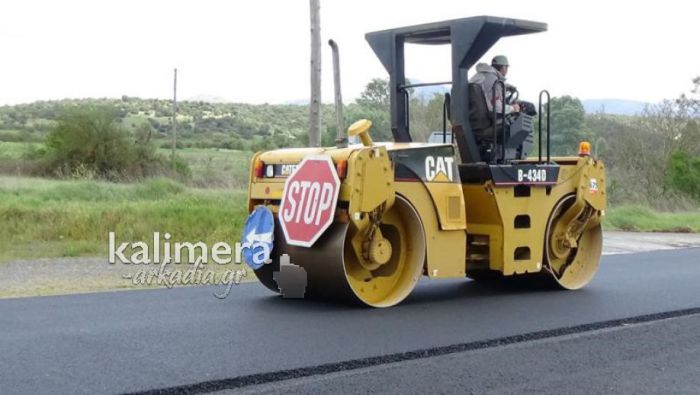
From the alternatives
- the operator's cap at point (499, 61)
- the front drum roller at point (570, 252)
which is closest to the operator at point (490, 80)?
the operator's cap at point (499, 61)

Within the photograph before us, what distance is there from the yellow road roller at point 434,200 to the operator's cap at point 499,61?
223 millimetres

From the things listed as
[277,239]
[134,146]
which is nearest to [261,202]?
[277,239]

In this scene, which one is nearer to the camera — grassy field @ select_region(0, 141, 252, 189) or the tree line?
grassy field @ select_region(0, 141, 252, 189)

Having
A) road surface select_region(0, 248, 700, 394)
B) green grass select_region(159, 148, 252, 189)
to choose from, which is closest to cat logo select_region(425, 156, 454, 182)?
road surface select_region(0, 248, 700, 394)

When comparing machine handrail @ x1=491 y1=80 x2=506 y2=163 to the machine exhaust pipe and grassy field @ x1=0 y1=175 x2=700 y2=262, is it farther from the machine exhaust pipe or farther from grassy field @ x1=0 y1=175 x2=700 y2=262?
grassy field @ x1=0 y1=175 x2=700 y2=262

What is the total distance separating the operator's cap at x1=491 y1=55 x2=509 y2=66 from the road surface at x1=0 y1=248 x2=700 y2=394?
2150 millimetres

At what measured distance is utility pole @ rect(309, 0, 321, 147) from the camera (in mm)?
14195

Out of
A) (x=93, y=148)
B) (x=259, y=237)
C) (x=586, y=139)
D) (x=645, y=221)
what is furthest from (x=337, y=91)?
(x=93, y=148)

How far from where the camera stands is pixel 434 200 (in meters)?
7.70

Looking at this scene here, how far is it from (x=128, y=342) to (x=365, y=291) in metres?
2.26

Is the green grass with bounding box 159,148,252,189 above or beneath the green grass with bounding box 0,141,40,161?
beneath

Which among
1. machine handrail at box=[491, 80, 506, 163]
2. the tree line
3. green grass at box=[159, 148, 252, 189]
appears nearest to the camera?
machine handrail at box=[491, 80, 506, 163]

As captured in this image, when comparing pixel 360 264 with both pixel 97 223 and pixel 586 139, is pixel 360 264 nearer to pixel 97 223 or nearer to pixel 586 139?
pixel 97 223

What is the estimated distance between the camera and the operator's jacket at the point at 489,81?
8.29 metres
